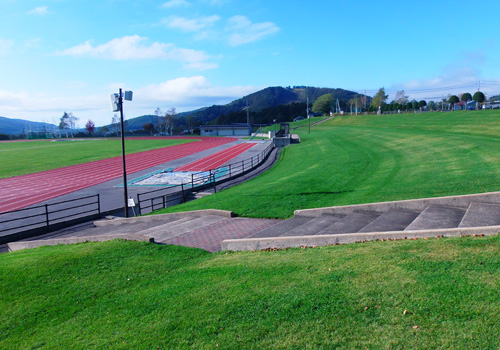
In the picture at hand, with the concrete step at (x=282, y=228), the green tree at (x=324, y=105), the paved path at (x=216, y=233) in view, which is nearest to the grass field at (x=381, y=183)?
the paved path at (x=216, y=233)

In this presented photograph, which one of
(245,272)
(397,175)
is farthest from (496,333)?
(397,175)

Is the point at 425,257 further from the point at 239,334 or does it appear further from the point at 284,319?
the point at 239,334

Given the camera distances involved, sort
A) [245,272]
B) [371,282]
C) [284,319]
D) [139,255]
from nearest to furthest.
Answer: [284,319] < [371,282] < [245,272] < [139,255]

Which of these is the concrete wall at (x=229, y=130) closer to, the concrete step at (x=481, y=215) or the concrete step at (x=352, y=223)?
the concrete step at (x=352, y=223)

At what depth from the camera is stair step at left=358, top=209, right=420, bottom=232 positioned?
28.0 feet

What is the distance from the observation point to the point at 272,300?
523cm

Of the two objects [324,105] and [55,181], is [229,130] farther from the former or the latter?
[55,181]

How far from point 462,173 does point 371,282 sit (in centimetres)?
1075

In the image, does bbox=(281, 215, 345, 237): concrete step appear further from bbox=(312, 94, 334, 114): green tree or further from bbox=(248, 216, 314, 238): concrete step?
bbox=(312, 94, 334, 114): green tree

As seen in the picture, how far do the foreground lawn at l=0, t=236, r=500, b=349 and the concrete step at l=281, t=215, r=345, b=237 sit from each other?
1.65 m

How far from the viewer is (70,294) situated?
632cm

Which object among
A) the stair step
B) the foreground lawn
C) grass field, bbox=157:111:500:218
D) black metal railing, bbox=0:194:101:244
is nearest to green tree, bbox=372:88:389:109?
grass field, bbox=157:111:500:218

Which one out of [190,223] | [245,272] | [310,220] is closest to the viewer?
[245,272]

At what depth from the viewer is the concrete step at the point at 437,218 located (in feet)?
26.5
